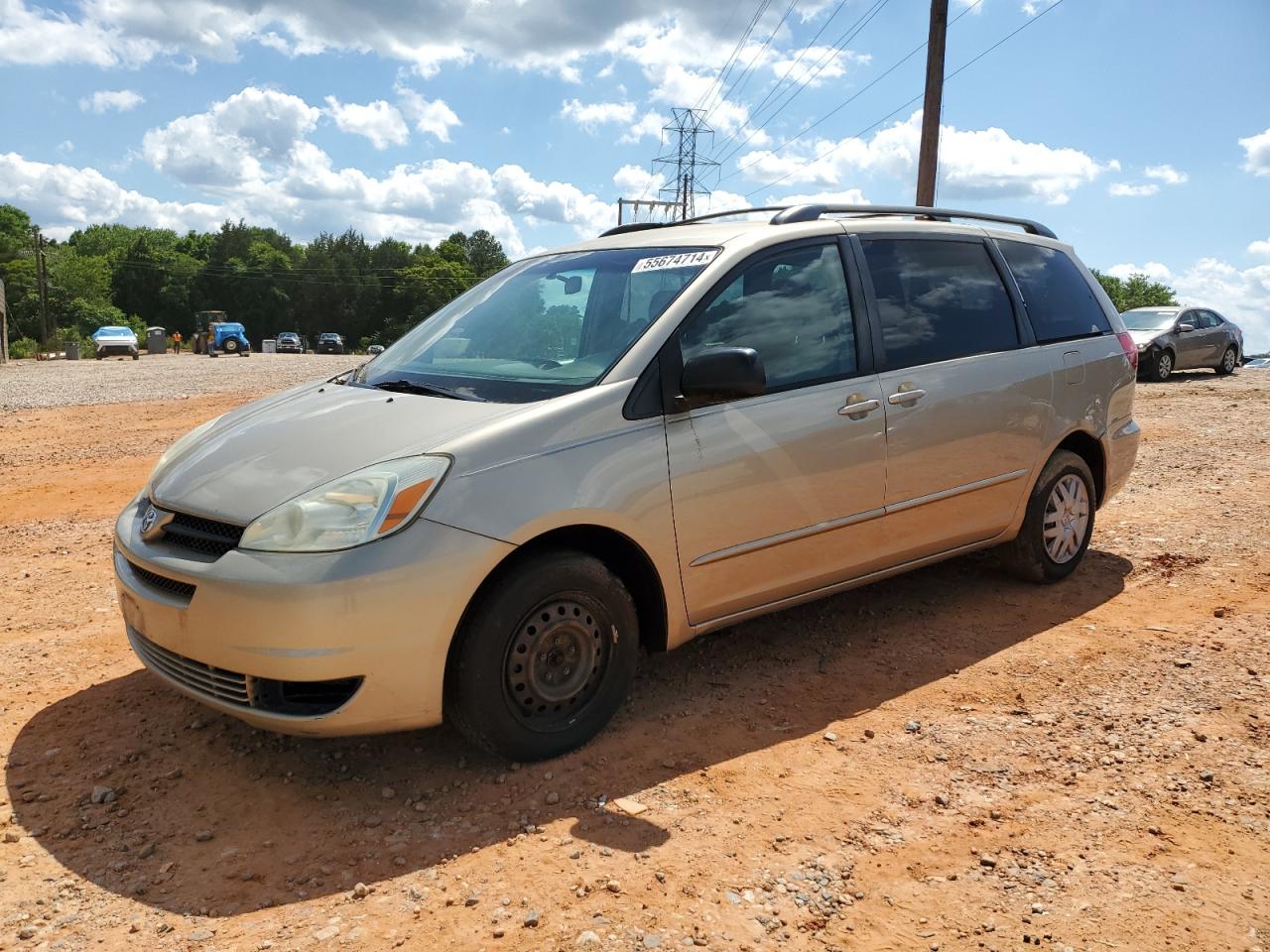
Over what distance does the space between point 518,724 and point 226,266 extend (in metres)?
111

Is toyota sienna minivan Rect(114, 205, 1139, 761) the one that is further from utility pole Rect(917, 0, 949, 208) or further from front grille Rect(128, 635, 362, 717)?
utility pole Rect(917, 0, 949, 208)

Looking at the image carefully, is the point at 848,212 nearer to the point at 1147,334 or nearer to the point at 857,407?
the point at 857,407

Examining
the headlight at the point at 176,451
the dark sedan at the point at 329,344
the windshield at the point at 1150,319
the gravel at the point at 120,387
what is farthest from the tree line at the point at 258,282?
the headlight at the point at 176,451

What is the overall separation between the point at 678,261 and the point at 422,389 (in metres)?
1.14

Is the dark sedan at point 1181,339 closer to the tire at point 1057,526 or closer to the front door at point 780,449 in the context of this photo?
the tire at point 1057,526

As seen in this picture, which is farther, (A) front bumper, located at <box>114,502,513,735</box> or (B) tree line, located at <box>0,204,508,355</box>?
(B) tree line, located at <box>0,204,508,355</box>

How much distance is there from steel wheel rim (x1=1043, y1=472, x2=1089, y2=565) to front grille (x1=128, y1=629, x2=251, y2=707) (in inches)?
158

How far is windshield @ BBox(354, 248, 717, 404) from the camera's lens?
366cm

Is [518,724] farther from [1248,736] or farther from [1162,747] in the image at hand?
[1248,736]

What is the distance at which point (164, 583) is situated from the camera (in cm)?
330

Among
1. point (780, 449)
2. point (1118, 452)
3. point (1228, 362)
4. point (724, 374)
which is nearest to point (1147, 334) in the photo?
point (1228, 362)

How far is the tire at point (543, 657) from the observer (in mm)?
3148

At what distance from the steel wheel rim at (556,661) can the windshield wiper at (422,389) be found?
817 mm

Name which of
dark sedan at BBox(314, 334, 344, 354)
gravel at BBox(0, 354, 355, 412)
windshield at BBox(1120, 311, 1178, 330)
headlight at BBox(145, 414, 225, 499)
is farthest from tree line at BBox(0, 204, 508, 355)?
headlight at BBox(145, 414, 225, 499)
